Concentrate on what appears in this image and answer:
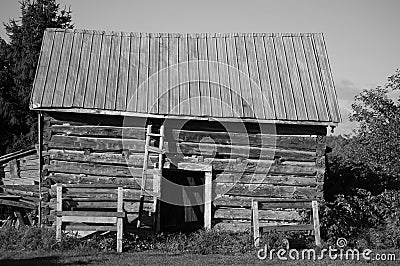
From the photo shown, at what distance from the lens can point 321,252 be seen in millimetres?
12281

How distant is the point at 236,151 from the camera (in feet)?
46.6

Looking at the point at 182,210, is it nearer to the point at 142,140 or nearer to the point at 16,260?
the point at 142,140

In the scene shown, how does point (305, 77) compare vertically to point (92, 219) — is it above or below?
above

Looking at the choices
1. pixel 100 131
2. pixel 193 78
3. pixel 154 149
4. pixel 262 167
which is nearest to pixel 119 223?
pixel 154 149

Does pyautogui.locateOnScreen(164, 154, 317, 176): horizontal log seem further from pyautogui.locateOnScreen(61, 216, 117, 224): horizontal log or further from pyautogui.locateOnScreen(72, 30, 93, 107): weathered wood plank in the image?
pyautogui.locateOnScreen(72, 30, 93, 107): weathered wood plank

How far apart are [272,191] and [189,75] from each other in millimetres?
3924

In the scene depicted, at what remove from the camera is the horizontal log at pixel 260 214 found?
46.7 feet

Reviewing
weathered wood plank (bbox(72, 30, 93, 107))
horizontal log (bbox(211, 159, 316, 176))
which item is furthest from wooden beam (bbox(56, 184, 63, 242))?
horizontal log (bbox(211, 159, 316, 176))

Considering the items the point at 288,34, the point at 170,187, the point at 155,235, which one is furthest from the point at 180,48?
the point at 155,235

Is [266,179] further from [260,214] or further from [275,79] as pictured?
[275,79]

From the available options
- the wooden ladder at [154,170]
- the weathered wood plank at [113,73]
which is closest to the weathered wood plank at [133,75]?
the weathered wood plank at [113,73]

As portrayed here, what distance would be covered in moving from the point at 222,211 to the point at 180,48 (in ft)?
17.1
